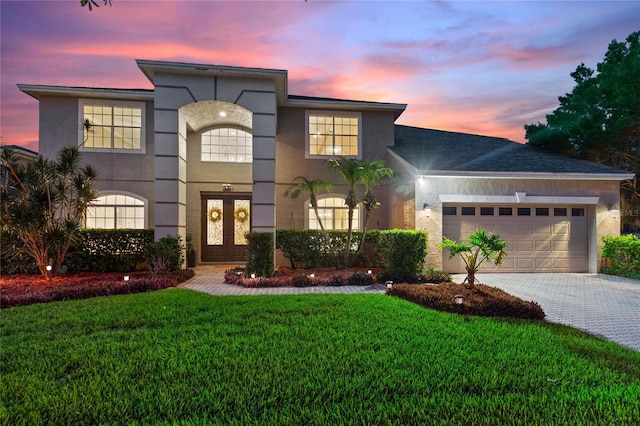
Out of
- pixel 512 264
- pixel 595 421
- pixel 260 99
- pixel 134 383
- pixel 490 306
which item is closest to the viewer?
pixel 595 421

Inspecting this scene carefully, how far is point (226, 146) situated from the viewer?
13.7 m

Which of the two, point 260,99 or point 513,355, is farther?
point 260,99

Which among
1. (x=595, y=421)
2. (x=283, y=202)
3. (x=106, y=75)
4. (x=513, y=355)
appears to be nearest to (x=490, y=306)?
(x=513, y=355)

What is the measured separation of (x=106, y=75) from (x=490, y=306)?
14300 millimetres

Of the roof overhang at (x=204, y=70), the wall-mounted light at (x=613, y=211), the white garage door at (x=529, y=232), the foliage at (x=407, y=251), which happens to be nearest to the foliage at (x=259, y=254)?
the foliage at (x=407, y=251)

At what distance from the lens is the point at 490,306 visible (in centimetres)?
625

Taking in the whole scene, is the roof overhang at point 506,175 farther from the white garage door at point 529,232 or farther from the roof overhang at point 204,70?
the roof overhang at point 204,70

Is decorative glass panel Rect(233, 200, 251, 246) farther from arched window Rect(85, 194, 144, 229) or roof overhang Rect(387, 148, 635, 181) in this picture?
roof overhang Rect(387, 148, 635, 181)

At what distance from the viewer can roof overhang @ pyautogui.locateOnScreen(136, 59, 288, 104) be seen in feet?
33.7

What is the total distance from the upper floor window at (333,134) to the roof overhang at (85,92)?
6.27 m

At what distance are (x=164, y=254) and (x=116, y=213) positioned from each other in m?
3.91

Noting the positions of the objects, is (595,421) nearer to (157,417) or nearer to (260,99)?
(157,417)

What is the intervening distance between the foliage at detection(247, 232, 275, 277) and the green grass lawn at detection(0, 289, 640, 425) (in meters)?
3.94

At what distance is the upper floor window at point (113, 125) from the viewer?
12.6m
